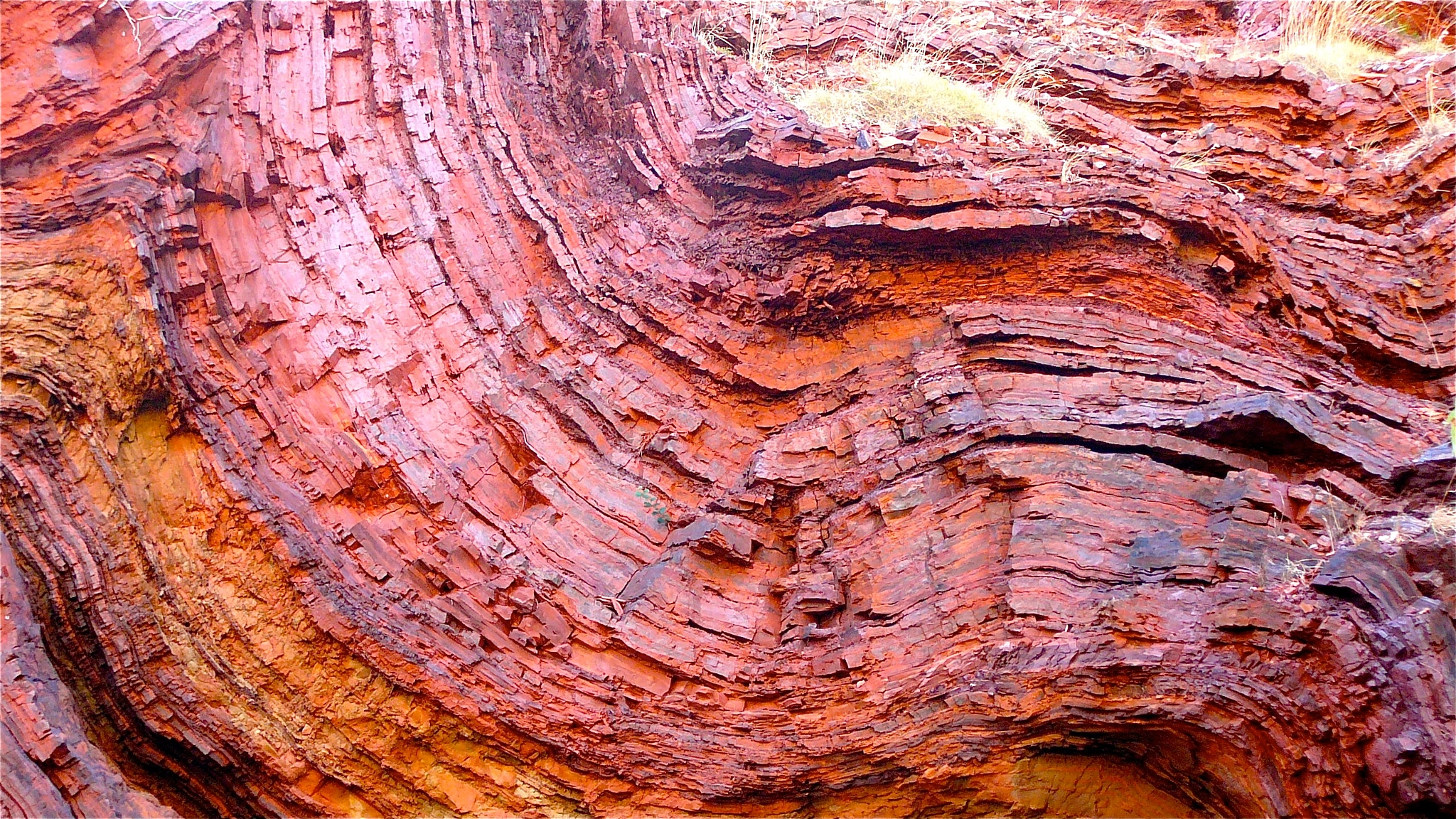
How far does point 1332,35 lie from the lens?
8.70 meters

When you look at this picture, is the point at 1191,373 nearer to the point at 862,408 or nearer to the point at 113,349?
the point at 862,408

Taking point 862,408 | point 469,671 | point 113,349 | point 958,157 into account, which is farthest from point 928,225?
point 113,349

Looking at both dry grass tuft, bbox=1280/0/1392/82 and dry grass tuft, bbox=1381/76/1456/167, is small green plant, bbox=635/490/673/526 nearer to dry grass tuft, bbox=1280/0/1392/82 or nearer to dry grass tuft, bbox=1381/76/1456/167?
dry grass tuft, bbox=1381/76/1456/167

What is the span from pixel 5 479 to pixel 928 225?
579 cm

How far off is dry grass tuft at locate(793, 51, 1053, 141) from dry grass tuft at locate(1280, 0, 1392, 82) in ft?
8.18

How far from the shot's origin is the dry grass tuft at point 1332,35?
8.34m

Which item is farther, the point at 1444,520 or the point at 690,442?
the point at 690,442

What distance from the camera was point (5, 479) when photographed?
202 inches

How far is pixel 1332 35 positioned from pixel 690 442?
23.0 ft

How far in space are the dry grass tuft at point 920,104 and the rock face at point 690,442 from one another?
35cm

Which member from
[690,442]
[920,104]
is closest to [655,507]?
[690,442]

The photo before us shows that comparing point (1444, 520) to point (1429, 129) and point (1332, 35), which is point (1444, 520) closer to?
point (1429, 129)

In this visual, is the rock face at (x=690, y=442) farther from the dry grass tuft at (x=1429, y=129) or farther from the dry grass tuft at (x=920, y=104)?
the dry grass tuft at (x=920, y=104)

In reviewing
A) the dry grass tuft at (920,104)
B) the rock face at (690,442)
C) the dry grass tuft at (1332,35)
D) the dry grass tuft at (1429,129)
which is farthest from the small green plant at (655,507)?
the dry grass tuft at (1332,35)
